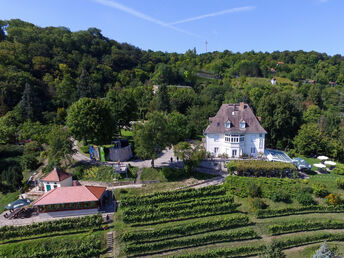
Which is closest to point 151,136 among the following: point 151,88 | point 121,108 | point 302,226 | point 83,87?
point 121,108

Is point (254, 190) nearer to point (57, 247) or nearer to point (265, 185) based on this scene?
point (265, 185)

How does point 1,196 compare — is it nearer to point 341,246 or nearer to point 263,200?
point 263,200

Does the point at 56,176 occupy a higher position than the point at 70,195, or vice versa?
the point at 56,176

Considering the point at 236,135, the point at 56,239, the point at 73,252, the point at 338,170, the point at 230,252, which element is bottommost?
the point at 230,252

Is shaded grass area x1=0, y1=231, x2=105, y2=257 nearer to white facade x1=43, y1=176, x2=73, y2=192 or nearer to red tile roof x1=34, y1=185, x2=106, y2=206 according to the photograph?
red tile roof x1=34, y1=185, x2=106, y2=206

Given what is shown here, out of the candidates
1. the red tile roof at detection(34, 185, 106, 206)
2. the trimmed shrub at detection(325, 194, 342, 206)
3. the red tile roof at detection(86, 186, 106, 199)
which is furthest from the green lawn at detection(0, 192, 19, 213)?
the trimmed shrub at detection(325, 194, 342, 206)

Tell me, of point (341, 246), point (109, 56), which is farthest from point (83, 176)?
point (109, 56)

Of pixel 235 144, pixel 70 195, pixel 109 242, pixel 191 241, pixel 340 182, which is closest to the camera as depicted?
pixel 109 242

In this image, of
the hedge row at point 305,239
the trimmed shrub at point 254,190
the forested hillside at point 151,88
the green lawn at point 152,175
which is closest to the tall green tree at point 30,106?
the forested hillside at point 151,88
